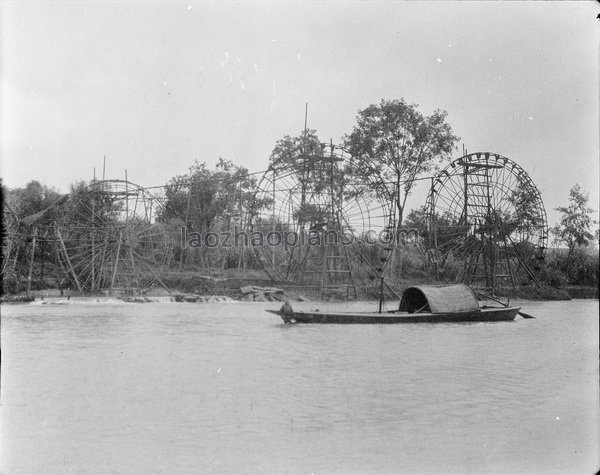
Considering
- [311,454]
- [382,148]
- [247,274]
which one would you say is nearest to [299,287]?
[247,274]

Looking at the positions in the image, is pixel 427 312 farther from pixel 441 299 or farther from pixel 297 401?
pixel 297 401

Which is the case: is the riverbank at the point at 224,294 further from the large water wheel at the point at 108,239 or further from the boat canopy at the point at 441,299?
the boat canopy at the point at 441,299

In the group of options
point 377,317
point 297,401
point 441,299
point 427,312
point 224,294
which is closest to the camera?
point 297,401

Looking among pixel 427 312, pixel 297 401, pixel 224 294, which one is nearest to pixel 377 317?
pixel 427 312

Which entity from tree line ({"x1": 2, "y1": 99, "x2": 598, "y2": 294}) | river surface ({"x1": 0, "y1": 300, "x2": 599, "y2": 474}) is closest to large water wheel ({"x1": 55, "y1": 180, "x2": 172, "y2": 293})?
tree line ({"x1": 2, "y1": 99, "x2": 598, "y2": 294})

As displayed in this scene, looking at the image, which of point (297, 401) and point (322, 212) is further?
point (322, 212)

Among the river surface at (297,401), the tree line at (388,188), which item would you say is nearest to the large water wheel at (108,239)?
the tree line at (388,188)
